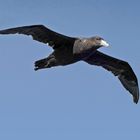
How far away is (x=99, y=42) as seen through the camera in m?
23.5

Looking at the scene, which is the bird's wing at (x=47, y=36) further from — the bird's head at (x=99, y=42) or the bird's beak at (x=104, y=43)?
the bird's beak at (x=104, y=43)

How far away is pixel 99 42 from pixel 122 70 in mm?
4633

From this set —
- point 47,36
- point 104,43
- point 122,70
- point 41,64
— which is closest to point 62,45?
point 47,36

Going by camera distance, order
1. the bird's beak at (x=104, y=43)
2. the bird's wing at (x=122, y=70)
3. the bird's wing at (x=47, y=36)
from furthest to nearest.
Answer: the bird's wing at (x=122, y=70), the bird's wing at (x=47, y=36), the bird's beak at (x=104, y=43)

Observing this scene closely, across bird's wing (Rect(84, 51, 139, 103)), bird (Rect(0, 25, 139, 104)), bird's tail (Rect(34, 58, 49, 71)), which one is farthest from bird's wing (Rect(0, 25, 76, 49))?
bird's wing (Rect(84, 51, 139, 103))

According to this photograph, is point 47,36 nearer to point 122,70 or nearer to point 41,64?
point 41,64

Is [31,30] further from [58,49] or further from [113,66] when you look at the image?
[113,66]

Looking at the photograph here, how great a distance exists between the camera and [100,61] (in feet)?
89.4

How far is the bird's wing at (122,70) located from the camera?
1072 inches

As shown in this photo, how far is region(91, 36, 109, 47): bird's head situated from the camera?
2334cm

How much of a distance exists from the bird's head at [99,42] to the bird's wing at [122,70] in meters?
3.23

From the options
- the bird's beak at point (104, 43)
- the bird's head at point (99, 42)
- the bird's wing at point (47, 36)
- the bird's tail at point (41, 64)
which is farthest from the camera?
the bird's wing at point (47, 36)

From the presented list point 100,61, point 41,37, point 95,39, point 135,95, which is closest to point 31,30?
point 41,37

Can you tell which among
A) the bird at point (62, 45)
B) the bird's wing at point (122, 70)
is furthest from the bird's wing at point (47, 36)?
the bird's wing at point (122, 70)
